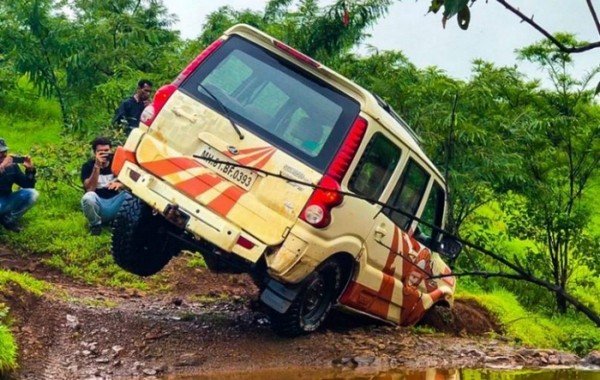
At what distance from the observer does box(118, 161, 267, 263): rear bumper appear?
6.51 meters

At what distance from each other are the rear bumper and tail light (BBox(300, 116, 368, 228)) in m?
0.43

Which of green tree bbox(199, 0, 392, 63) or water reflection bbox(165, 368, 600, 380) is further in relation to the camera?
green tree bbox(199, 0, 392, 63)

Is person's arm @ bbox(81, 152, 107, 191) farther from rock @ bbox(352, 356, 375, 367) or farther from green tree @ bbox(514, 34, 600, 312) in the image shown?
green tree @ bbox(514, 34, 600, 312)

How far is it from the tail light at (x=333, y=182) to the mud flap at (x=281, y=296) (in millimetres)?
600

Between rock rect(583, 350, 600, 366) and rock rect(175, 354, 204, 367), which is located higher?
rock rect(583, 350, 600, 366)

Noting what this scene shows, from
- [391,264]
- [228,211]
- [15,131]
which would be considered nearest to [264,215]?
[228,211]

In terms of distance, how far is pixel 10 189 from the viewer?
10000mm

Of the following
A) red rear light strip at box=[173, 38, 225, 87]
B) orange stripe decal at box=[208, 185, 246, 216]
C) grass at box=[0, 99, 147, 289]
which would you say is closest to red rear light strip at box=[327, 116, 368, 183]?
orange stripe decal at box=[208, 185, 246, 216]

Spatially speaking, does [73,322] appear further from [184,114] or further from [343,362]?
[343,362]

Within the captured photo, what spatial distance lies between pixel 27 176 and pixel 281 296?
4.35 meters

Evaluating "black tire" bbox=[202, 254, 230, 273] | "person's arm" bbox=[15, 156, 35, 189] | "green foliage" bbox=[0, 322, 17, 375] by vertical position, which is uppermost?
→ "black tire" bbox=[202, 254, 230, 273]

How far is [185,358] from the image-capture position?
6664 mm

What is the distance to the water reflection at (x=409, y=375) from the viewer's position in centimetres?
643

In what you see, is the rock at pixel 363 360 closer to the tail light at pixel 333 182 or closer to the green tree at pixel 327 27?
the tail light at pixel 333 182
